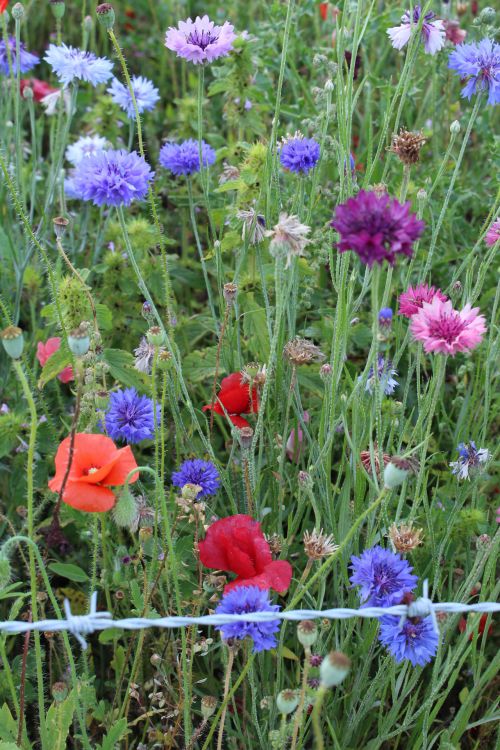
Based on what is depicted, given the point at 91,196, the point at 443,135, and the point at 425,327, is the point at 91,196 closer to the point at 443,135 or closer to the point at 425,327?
the point at 425,327

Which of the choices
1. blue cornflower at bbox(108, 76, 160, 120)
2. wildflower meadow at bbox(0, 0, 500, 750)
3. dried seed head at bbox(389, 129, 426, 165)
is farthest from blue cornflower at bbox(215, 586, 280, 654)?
blue cornflower at bbox(108, 76, 160, 120)

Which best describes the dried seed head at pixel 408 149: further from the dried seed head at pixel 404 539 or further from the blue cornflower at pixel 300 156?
the dried seed head at pixel 404 539

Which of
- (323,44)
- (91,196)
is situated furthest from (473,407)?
(323,44)

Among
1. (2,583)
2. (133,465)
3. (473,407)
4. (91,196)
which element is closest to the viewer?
(2,583)

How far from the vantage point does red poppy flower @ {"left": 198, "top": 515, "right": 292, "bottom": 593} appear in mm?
1040

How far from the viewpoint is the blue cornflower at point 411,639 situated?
99 cm

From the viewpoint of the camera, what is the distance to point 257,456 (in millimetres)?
1507

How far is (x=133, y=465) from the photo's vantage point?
42.2 inches

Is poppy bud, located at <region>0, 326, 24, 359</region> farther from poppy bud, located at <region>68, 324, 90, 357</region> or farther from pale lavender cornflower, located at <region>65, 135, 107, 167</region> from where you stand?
pale lavender cornflower, located at <region>65, 135, 107, 167</region>

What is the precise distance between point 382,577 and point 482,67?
834 millimetres

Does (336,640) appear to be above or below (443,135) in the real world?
below

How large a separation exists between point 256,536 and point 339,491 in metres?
0.30

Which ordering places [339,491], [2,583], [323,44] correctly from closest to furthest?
[2,583] < [339,491] < [323,44]

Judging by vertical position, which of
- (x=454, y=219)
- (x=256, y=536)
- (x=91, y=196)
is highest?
(x=454, y=219)
